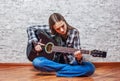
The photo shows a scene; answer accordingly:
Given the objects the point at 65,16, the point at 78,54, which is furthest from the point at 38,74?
the point at 65,16

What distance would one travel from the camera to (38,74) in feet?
6.88

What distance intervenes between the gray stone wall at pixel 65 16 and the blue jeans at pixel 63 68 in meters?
0.48

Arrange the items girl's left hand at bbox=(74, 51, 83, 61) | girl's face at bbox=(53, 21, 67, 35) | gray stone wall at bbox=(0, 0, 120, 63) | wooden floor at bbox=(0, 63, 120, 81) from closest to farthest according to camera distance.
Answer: wooden floor at bbox=(0, 63, 120, 81)
girl's left hand at bbox=(74, 51, 83, 61)
girl's face at bbox=(53, 21, 67, 35)
gray stone wall at bbox=(0, 0, 120, 63)

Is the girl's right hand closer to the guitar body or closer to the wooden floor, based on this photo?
the guitar body

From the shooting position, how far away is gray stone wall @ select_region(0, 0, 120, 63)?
246 centimetres

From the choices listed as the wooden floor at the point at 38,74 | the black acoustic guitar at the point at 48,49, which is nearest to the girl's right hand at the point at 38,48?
the black acoustic guitar at the point at 48,49

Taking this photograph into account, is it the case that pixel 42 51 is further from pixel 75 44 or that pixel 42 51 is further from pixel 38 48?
pixel 75 44

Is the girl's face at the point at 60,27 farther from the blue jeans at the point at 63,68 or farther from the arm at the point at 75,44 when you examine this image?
the blue jeans at the point at 63,68

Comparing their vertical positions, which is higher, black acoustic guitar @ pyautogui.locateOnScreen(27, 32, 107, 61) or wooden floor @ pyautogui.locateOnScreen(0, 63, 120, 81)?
black acoustic guitar @ pyautogui.locateOnScreen(27, 32, 107, 61)

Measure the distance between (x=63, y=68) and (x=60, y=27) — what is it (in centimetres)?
36

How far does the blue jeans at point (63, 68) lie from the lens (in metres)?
1.99

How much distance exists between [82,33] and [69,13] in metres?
0.24

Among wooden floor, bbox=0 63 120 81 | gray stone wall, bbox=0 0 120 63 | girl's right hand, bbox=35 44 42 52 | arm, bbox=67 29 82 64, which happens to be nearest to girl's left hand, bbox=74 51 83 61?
arm, bbox=67 29 82 64

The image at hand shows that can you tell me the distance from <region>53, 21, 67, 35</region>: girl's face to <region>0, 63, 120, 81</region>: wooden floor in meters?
0.37
